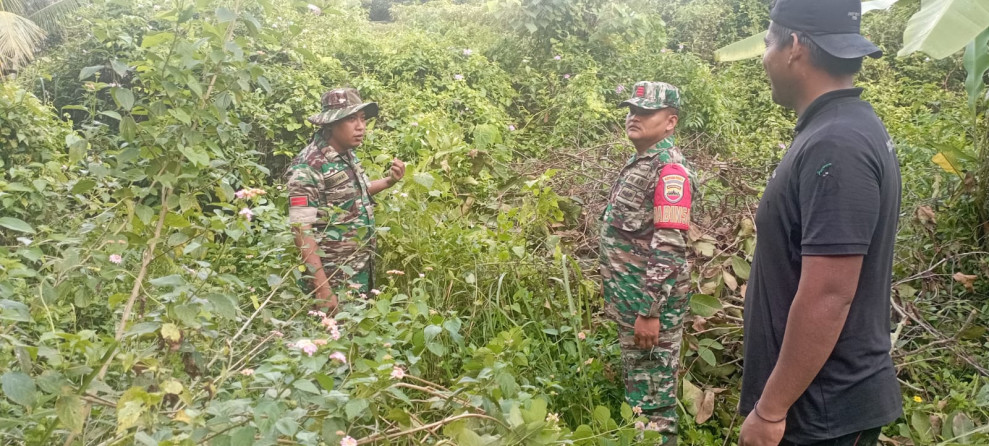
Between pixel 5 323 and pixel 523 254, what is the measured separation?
258 centimetres

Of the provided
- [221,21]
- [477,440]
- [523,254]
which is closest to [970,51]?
[523,254]

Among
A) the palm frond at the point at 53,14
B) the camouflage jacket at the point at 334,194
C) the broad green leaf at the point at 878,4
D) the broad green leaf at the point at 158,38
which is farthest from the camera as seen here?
the palm frond at the point at 53,14

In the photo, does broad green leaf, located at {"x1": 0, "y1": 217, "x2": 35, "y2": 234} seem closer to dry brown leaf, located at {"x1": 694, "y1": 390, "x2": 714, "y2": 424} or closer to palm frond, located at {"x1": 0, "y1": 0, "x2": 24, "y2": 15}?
dry brown leaf, located at {"x1": 694, "y1": 390, "x2": 714, "y2": 424}

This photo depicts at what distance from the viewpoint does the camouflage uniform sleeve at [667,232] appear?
3.05 metres

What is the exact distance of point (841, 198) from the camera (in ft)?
4.96

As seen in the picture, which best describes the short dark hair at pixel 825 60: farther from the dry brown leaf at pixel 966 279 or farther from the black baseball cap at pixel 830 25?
the dry brown leaf at pixel 966 279

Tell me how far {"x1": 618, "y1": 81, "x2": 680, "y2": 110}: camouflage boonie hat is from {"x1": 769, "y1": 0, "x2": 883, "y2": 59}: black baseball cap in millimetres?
1543

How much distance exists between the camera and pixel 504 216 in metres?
4.21

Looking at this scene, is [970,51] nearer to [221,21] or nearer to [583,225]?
[583,225]

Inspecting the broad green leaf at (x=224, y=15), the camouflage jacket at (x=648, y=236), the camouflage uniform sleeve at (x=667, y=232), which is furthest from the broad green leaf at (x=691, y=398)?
the broad green leaf at (x=224, y=15)

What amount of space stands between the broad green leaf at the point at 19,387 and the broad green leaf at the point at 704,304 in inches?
104

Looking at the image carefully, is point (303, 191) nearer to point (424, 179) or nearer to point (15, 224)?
point (424, 179)

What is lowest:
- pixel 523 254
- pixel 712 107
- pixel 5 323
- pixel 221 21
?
pixel 712 107

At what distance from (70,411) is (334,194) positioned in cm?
237
